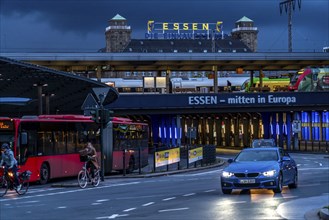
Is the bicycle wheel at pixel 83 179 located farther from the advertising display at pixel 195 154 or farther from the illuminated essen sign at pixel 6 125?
the advertising display at pixel 195 154

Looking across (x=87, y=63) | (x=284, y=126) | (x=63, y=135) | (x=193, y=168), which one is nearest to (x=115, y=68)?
(x=87, y=63)

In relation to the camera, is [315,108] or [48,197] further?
[315,108]

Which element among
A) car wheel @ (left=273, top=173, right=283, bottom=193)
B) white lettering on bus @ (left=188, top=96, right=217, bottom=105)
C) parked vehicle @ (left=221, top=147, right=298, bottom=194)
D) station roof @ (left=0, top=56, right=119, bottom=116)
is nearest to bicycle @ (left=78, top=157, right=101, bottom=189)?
station roof @ (left=0, top=56, right=119, bottom=116)

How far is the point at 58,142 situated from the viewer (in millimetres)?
33000

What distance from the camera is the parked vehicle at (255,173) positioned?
2212 cm

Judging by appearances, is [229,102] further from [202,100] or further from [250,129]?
[250,129]

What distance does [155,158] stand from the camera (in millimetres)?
38375

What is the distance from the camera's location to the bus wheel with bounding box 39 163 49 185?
103ft

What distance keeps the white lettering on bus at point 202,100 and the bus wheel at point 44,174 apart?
39.8 metres

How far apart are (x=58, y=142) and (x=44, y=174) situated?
1933mm

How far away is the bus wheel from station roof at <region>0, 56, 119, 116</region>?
4799 millimetres

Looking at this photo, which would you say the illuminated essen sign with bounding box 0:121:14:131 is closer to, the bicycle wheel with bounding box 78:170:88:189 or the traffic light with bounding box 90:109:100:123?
the traffic light with bounding box 90:109:100:123

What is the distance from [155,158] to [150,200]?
16595 mm

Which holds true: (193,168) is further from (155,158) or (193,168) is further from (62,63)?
(62,63)
